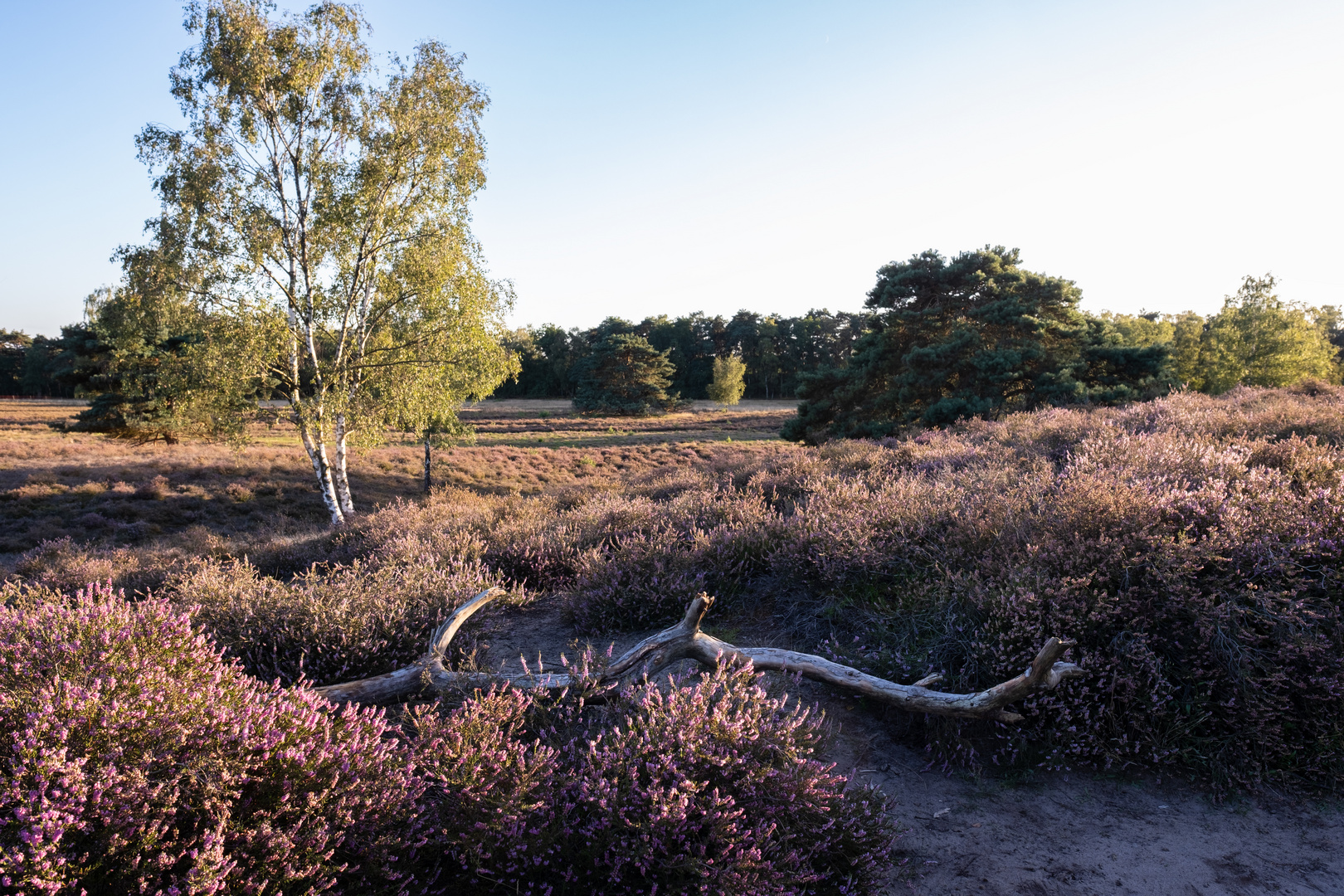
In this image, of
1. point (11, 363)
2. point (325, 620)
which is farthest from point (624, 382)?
point (11, 363)

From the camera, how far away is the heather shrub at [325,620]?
13.6 ft

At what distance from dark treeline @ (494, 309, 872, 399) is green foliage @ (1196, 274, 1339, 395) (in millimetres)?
51770

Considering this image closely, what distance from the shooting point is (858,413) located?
2392cm

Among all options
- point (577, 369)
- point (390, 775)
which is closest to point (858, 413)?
point (390, 775)

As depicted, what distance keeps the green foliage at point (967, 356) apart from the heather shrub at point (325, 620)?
16833 millimetres

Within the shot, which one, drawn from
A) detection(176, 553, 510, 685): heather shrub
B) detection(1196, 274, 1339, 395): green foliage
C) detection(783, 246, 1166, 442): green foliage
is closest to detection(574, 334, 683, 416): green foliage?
detection(783, 246, 1166, 442): green foliage

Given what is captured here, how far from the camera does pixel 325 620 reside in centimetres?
427

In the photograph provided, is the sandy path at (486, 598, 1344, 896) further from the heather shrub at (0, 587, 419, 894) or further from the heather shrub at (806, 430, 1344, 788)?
the heather shrub at (0, 587, 419, 894)

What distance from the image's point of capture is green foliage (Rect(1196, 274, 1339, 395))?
3375 cm

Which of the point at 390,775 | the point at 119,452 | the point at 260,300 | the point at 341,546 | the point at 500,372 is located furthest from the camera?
the point at 119,452

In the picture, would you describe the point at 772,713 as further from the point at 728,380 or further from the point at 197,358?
the point at 728,380

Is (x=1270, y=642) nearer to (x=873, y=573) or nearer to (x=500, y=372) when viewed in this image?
(x=873, y=573)

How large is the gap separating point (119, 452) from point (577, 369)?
189 ft

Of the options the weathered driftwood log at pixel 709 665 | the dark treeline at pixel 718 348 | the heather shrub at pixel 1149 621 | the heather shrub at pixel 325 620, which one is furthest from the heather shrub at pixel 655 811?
the dark treeline at pixel 718 348
